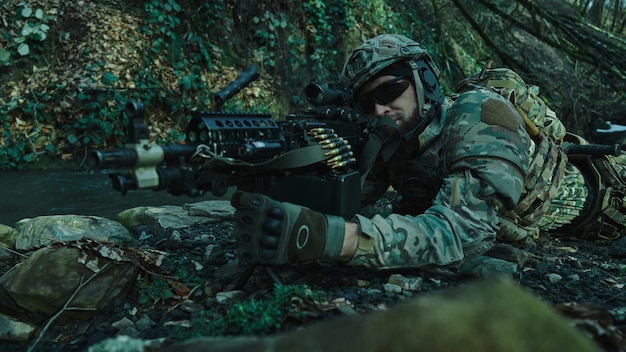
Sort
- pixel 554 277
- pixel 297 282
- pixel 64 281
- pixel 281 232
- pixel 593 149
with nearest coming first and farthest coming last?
1. pixel 281 232
2. pixel 64 281
3. pixel 297 282
4. pixel 554 277
5. pixel 593 149

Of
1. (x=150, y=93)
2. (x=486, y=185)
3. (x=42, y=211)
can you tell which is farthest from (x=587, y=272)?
(x=150, y=93)

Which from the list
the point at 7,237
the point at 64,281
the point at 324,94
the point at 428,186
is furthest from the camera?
the point at 7,237

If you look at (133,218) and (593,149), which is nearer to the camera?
(593,149)

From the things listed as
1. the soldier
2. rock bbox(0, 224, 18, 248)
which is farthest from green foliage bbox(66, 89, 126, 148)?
the soldier

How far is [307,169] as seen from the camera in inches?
114

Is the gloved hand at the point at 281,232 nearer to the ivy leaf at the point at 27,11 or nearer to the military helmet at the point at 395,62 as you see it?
the military helmet at the point at 395,62

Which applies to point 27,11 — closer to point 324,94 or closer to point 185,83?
point 185,83

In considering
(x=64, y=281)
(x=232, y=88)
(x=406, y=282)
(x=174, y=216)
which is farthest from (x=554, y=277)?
(x=174, y=216)

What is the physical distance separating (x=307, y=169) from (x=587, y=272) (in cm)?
224

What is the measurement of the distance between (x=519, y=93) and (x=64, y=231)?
3780 millimetres

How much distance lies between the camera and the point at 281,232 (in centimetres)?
246

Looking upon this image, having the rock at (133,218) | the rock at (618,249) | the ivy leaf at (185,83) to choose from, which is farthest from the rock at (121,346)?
the ivy leaf at (185,83)

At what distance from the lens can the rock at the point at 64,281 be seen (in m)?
2.68

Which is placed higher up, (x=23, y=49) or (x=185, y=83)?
(x=23, y=49)
